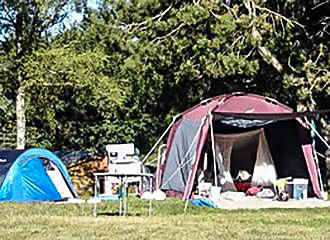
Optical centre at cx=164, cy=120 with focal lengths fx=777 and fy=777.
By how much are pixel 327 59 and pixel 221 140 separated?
7.88ft

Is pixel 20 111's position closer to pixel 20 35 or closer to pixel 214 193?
pixel 20 35

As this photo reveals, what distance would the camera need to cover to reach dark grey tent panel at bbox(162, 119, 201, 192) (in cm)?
1170

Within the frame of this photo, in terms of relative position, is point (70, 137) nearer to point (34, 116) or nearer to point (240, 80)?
point (34, 116)

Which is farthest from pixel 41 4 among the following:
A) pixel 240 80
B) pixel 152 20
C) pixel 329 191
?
pixel 329 191

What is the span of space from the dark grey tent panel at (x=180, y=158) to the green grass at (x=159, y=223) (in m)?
1.33

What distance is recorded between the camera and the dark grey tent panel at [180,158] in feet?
38.4

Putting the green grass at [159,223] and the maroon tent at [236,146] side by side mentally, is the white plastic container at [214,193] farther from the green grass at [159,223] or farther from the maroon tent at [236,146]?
the green grass at [159,223]

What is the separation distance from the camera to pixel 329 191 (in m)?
13.5

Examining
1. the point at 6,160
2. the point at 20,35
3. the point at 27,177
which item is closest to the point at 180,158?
the point at 27,177

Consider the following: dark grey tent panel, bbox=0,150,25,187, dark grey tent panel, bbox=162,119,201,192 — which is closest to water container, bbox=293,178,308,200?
dark grey tent panel, bbox=162,119,201,192

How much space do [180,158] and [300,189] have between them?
1.89m

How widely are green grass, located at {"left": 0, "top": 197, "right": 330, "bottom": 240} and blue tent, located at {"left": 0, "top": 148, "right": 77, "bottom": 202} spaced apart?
4.03 ft

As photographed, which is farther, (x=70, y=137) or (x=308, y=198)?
(x=70, y=137)

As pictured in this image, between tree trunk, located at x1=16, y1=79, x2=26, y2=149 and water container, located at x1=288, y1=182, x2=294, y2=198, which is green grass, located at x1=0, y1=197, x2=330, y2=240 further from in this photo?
tree trunk, located at x1=16, y1=79, x2=26, y2=149
